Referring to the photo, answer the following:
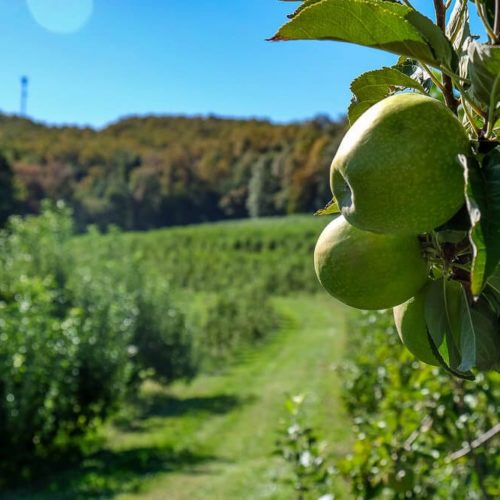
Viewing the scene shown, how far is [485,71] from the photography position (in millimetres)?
436

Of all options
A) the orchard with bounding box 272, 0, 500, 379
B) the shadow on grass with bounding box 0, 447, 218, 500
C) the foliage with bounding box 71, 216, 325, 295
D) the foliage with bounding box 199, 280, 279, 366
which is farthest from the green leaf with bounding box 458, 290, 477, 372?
the foliage with bounding box 71, 216, 325, 295

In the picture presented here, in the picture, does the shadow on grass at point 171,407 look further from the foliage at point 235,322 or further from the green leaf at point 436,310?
the green leaf at point 436,310

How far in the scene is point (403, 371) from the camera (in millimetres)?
2223

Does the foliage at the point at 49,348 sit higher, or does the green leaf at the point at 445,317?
the green leaf at the point at 445,317

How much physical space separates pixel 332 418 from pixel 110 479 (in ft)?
10.3

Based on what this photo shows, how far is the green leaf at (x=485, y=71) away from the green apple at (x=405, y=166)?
0.03 m

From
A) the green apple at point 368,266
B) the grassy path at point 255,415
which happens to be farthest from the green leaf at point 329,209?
the grassy path at point 255,415

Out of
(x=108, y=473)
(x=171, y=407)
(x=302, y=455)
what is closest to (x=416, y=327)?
(x=302, y=455)

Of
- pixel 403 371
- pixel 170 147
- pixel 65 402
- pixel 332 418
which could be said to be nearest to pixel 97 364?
pixel 65 402

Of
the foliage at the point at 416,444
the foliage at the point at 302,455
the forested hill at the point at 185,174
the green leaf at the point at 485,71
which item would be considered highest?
the forested hill at the point at 185,174

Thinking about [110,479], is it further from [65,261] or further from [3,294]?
[65,261]

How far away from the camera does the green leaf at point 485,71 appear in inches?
16.8

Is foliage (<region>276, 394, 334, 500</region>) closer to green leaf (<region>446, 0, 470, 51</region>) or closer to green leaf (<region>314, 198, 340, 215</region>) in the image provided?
green leaf (<region>314, 198, 340, 215</region>)

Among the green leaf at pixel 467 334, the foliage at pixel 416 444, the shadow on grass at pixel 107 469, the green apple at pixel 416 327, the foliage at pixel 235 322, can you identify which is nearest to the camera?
the green leaf at pixel 467 334
